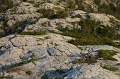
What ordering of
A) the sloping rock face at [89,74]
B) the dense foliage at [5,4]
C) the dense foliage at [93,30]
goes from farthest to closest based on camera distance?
the dense foliage at [5,4] < the dense foliage at [93,30] < the sloping rock face at [89,74]

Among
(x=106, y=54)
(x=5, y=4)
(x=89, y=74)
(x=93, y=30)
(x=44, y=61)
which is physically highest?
(x=89, y=74)

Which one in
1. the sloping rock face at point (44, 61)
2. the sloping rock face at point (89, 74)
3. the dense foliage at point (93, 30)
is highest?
the sloping rock face at point (89, 74)

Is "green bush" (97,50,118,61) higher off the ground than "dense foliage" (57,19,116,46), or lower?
higher

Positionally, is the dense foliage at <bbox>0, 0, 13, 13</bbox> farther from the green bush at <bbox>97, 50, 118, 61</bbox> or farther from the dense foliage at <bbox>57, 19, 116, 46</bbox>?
the green bush at <bbox>97, 50, 118, 61</bbox>

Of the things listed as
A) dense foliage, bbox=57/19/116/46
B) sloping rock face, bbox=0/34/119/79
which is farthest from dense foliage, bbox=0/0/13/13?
sloping rock face, bbox=0/34/119/79

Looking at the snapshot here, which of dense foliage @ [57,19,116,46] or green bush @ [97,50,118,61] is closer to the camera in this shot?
green bush @ [97,50,118,61]

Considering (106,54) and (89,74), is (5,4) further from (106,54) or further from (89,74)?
(89,74)

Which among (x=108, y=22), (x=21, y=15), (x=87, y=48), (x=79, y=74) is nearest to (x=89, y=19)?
(x=108, y=22)

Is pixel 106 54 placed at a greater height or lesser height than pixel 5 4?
greater

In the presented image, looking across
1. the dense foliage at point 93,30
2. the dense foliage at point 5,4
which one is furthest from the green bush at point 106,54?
the dense foliage at point 5,4

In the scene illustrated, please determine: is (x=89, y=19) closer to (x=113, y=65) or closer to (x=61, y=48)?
(x=61, y=48)

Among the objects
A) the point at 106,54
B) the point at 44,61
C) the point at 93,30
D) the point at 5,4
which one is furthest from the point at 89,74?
the point at 5,4

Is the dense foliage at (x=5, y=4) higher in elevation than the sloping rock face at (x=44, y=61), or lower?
lower

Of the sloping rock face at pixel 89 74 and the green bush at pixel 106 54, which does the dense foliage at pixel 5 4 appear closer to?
the green bush at pixel 106 54
